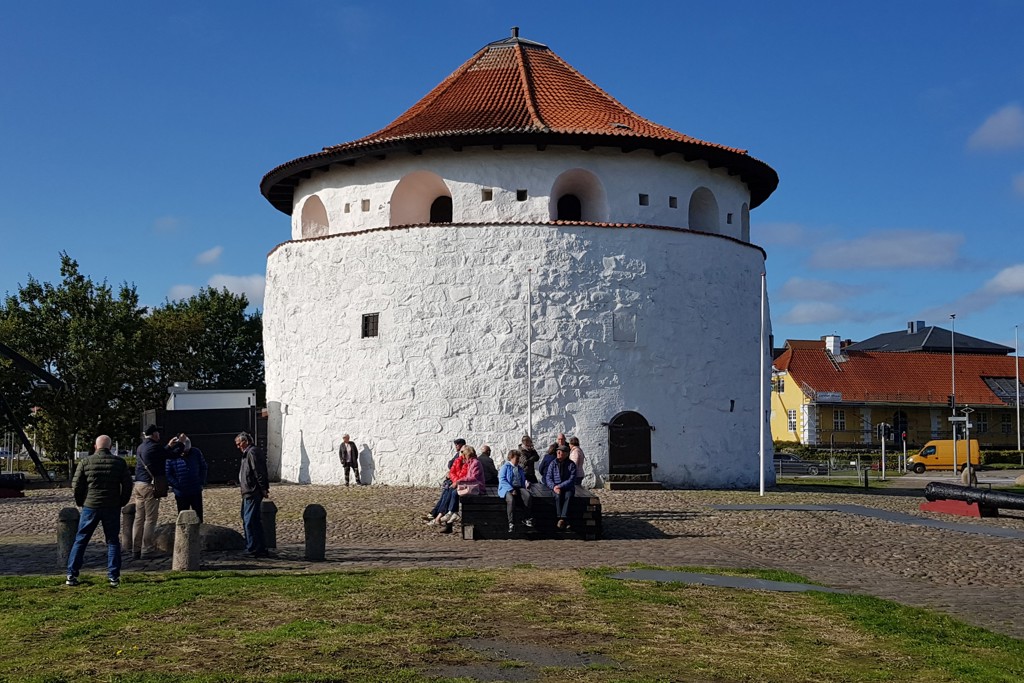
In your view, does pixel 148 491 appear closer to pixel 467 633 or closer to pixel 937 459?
pixel 467 633

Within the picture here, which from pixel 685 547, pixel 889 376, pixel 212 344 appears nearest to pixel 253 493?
pixel 685 547

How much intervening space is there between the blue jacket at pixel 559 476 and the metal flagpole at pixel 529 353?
27.4 ft

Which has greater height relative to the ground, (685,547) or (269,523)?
(269,523)

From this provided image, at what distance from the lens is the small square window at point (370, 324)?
25438 millimetres

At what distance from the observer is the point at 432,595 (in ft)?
31.8

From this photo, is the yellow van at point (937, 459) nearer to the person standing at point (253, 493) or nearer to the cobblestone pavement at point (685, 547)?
the cobblestone pavement at point (685, 547)

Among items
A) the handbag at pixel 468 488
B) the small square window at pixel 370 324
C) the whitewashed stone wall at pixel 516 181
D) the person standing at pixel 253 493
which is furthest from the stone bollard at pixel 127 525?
the whitewashed stone wall at pixel 516 181

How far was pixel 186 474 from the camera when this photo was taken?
43.8 feet

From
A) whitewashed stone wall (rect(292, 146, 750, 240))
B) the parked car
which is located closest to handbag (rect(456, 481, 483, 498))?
whitewashed stone wall (rect(292, 146, 750, 240))

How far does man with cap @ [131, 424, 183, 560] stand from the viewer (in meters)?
13.0

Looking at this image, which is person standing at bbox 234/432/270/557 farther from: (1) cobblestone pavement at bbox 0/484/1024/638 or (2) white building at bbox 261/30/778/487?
(2) white building at bbox 261/30/778/487

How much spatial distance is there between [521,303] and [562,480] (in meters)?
9.75

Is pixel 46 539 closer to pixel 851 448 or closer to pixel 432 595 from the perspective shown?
pixel 432 595

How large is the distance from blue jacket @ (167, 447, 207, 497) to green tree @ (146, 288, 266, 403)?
39980mm
